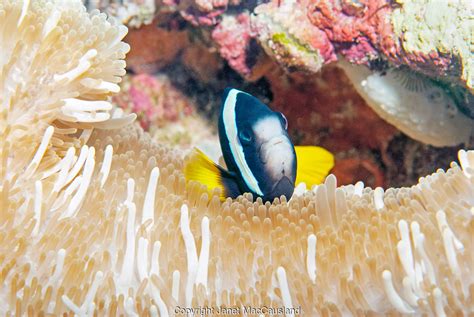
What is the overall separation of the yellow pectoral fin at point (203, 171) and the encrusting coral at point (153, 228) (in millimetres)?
42

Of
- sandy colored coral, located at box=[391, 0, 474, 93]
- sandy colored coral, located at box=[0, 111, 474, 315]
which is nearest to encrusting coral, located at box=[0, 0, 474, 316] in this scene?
sandy colored coral, located at box=[0, 111, 474, 315]

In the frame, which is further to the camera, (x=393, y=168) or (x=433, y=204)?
(x=393, y=168)

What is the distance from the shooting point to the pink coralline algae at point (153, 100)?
2865mm

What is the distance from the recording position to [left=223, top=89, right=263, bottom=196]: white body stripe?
1.46 meters

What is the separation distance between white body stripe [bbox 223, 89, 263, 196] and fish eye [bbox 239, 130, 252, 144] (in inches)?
0.9

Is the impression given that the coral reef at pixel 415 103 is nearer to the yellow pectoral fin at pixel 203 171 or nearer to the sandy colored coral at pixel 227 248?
the sandy colored coral at pixel 227 248

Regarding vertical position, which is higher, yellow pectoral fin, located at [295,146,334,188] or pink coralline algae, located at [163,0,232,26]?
pink coralline algae, located at [163,0,232,26]

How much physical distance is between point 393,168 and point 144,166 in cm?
147

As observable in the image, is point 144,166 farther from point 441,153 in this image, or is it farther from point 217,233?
point 441,153

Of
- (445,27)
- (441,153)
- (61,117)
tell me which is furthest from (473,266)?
(441,153)

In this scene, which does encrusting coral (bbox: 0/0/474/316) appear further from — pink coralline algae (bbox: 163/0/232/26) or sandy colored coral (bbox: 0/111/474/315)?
pink coralline algae (bbox: 163/0/232/26)

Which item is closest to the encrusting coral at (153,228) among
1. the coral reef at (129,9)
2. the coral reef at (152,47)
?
the coral reef at (129,9)

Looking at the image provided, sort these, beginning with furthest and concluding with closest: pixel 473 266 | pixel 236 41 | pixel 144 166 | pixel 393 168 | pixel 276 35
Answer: pixel 393 168
pixel 236 41
pixel 276 35
pixel 144 166
pixel 473 266

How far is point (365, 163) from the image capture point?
261cm
